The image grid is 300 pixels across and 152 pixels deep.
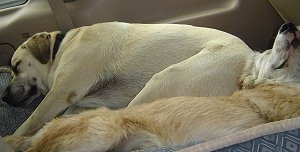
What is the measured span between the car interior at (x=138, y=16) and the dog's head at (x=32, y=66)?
7.2 inches

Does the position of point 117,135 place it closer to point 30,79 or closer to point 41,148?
point 41,148

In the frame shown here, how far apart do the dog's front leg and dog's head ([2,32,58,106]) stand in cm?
32

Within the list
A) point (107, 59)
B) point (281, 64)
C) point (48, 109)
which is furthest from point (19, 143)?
point (281, 64)

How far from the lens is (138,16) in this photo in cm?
296

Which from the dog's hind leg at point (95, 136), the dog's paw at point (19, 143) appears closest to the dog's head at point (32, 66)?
the dog's paw at point (19, 143)

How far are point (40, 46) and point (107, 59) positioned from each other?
0.43 metres

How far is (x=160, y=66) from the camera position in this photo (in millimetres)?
2365

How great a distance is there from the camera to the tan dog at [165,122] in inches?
58.9

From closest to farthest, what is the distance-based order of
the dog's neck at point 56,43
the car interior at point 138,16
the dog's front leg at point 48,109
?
the dog's front leg at point 48,109
the dog's neck at point 56,43
the car interior at point 138,16

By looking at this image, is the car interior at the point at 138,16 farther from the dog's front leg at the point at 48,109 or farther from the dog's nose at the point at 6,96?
the dog's front leg at the point at 48,109

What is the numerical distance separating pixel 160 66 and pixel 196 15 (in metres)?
0.72

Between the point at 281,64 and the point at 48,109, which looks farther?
the point at 48,109

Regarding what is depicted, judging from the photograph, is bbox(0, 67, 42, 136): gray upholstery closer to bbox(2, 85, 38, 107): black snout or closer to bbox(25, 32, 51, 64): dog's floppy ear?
bbox(2, 85, 38, 107): black snout

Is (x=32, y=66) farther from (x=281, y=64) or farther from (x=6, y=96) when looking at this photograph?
(x=281, y=64)
